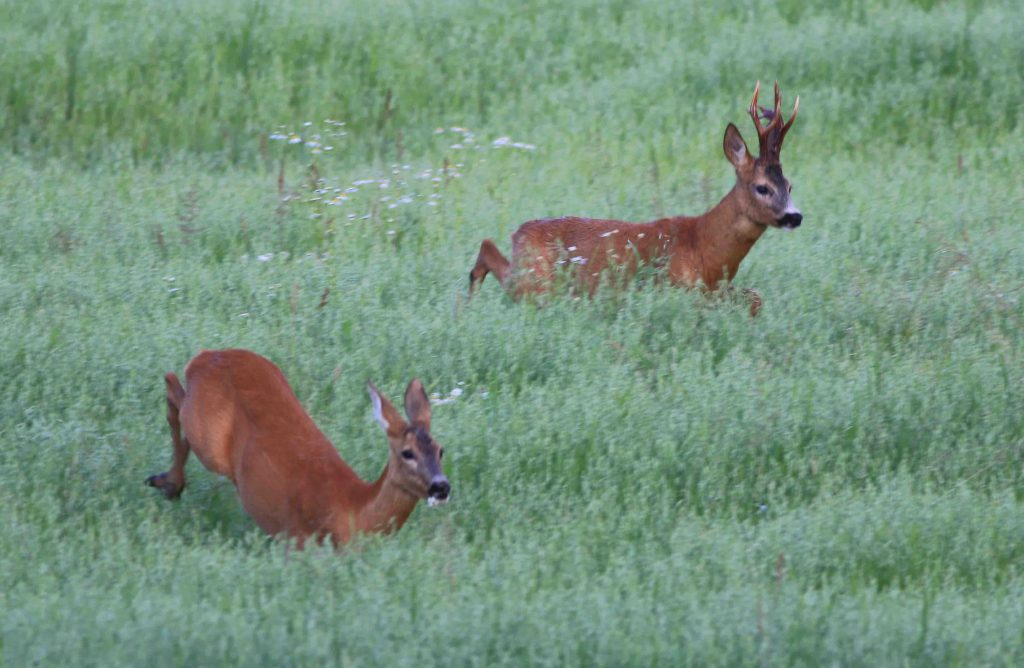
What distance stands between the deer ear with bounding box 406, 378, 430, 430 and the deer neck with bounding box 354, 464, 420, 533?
21 centimetres

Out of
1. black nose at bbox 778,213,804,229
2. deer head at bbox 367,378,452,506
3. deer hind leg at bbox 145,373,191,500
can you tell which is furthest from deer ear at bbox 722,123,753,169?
deer hind leg at bbox 145,373,191,500

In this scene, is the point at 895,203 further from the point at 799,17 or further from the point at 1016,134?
the point at 799,17

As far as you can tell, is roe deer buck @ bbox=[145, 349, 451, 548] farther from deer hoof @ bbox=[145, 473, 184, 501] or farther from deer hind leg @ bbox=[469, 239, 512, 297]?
deer hind leg @ bbox=[469, 239, 512, 297]

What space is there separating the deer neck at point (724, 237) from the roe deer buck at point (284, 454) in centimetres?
279

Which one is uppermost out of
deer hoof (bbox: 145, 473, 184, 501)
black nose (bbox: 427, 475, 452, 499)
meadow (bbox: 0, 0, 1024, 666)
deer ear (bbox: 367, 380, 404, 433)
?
deer ear (bbox: 367, 380, 404, 433)

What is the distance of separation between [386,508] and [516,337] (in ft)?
6.46

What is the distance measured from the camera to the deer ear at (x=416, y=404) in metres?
5.65

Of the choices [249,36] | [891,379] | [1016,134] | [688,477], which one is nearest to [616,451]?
[688,477]

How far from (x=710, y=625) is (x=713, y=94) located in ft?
27.6

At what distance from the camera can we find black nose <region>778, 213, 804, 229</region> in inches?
316

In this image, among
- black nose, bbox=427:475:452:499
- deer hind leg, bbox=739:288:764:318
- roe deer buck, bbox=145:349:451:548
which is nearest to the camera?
black nose, bbox=427:475:452:499

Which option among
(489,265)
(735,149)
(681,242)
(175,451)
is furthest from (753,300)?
(175,451)

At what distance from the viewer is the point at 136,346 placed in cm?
717

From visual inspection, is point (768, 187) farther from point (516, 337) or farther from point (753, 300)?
point (516, 337)
